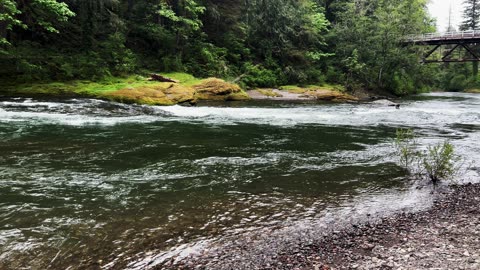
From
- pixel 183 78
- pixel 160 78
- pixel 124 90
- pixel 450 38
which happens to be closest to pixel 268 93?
pixel 183 78

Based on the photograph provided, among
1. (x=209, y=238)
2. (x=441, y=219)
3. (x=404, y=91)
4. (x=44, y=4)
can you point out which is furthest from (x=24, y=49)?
(x=404, y=91)

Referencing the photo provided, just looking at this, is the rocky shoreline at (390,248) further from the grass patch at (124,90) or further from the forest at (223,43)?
the forest at (223,43)

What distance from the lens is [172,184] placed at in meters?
7.00

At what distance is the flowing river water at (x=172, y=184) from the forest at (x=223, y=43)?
33.9ft

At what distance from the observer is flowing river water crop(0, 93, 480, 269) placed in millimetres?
4641

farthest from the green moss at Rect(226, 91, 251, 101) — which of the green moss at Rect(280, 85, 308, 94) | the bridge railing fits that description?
the bridge railing

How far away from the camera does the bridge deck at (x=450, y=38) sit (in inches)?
1467

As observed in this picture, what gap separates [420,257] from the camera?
4.09 m

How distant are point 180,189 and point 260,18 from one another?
98.5 feet

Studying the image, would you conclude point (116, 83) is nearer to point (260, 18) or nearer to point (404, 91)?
point (260, 18)

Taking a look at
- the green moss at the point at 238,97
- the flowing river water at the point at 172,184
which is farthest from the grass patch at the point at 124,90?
the flowing river water at the point at 172,184

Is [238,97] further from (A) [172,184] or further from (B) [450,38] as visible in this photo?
(B) [450,38]

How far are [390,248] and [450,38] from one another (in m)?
43.1

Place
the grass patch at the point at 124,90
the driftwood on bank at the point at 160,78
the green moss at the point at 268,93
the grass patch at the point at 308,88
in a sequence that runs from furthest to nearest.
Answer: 1. the grass patch at the point at 308,88
2. the green moss at the point at 268,93
3. the driftwood on bank at the point at 160,78
4. the grass patch at the point at 124,90
